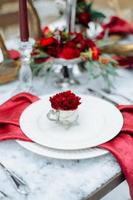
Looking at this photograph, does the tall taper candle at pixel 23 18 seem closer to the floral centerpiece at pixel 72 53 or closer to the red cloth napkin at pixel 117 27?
the floral centerpiece at pixel 72 53

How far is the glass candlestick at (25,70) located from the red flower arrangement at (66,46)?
0.08m

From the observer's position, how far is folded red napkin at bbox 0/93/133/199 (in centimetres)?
72

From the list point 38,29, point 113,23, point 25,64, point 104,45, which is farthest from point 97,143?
point 113,23

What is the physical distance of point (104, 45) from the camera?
1.20 m

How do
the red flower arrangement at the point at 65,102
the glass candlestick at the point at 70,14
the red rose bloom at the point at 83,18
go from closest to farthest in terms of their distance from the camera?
the red flower arrangement at the point at 65,102
the glass candlestick at the point at 70,14
the red rose bloom at the point at 83,18

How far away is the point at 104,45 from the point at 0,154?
23.3 inches

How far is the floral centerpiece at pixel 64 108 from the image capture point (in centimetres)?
77

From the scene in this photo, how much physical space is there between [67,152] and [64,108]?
0.10 metres

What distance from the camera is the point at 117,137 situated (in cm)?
78

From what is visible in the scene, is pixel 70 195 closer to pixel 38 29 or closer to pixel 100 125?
pixel 100 125

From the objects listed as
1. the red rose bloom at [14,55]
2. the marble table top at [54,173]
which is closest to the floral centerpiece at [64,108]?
the marble table top at [54,173]

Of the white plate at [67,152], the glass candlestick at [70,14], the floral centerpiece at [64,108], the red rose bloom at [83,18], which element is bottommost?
the white plate at [67,152]

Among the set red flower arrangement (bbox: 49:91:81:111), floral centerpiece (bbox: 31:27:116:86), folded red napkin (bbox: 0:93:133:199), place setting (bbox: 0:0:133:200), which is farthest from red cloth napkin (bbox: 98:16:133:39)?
red flower arrangement (bbox: 49:91:81:111)

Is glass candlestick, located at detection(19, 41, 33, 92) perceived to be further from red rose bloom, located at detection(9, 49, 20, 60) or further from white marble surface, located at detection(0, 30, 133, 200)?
white marble surface, located at detection(0, 30, 133, 200)
